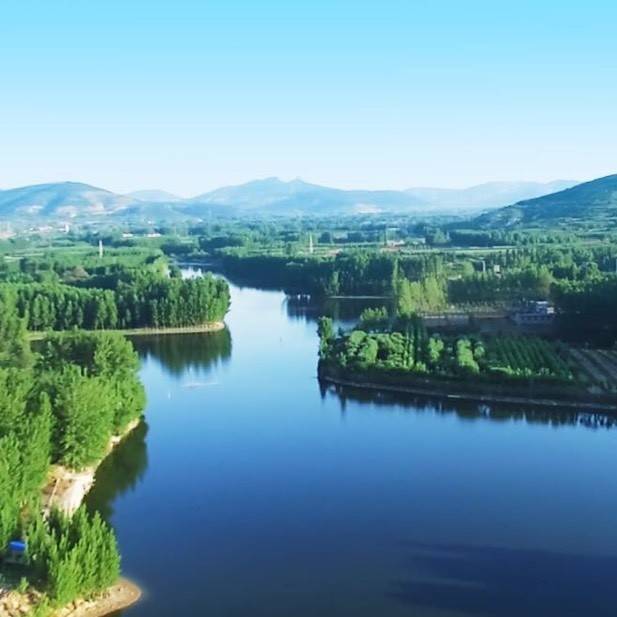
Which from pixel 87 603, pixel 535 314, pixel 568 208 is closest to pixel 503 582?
pixel 87 603

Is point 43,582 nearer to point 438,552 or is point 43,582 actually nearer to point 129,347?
point 438,552

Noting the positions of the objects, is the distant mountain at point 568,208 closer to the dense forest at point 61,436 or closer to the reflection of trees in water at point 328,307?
the reflection of trees in water at point 328,307

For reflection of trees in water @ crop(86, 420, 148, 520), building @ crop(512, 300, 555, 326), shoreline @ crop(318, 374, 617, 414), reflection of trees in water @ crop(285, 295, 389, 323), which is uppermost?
building @ crop(512, 300, 555, 326)

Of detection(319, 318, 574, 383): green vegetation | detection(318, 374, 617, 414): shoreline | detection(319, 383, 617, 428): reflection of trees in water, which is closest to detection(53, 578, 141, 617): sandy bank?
detection(319, 383, 617, 428): reflection of trees in water

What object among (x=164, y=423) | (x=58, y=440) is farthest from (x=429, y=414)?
(x=58, y=440)

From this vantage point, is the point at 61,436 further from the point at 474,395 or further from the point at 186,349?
the point at 186,349

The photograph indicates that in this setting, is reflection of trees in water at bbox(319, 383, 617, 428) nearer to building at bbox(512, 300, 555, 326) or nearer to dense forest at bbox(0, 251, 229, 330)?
building at bbox(512, 300, 555, 326)

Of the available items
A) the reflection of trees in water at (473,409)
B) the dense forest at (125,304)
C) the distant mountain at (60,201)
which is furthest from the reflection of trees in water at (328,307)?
the distant mountain at (60,201)
